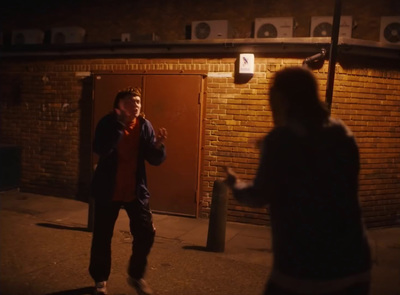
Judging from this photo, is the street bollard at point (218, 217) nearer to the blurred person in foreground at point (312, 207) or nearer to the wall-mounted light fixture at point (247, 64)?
the wall-mounted light fixture at point (247, 64)

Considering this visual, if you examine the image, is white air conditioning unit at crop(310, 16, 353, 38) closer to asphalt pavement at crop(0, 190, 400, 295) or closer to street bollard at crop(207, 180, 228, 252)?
asphalt pavement at crop(0, 190, 400, 295)

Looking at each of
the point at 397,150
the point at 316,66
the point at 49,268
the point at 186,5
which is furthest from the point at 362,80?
the point at 49,268

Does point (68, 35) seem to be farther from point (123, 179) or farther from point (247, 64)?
point (123, 179)

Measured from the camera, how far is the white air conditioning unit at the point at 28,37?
9.12 meters

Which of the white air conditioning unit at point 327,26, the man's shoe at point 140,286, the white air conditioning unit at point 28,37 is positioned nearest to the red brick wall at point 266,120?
the white air conditioning unit at point 327,26

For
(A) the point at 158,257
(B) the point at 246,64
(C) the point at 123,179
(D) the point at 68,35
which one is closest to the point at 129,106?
(C) the point at 123,179

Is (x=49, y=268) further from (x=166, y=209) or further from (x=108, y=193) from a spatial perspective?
(x=166, y=209)

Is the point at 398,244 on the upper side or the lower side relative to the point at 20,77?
lower

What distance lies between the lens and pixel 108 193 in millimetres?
3627

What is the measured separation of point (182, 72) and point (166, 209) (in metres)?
2.54

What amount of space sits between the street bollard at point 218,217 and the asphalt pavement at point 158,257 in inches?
5.7

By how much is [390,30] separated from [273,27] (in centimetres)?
202

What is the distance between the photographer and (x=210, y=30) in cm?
773

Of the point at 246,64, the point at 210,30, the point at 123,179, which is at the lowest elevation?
the point at 123,179
